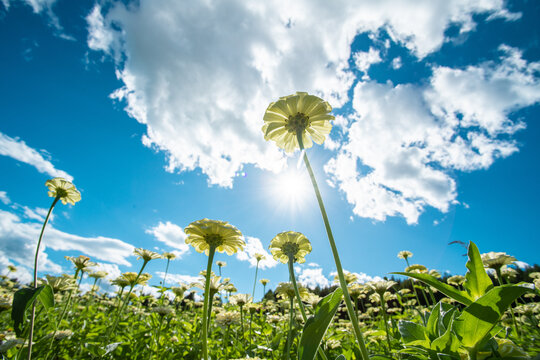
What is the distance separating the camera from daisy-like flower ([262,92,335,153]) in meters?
1.96

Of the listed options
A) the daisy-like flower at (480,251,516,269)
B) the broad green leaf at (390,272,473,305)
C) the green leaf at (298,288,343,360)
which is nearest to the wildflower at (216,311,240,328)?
the green leaf at (298,288,343,360)

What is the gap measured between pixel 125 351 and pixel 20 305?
71.6 inches

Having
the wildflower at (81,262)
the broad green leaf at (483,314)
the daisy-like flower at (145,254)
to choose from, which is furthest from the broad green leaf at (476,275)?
the wildflower at (81,262)

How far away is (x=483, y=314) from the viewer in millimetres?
927

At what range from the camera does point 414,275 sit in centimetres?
111

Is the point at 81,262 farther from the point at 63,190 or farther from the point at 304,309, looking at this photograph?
the point at 304,309

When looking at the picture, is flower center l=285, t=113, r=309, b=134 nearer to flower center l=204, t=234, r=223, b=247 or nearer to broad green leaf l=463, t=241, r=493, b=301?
flower center l=204, t=234, r=223, b=247

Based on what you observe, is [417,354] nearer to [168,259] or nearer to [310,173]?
[310,173]

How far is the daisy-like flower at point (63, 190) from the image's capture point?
2924 mm

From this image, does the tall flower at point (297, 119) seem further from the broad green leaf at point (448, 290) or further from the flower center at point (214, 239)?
the broad green leaf at point (448, 290)

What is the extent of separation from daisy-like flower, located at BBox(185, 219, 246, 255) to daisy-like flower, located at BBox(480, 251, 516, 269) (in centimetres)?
327

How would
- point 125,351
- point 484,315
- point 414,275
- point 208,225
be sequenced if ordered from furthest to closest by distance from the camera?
point 125,351 → point 208,225 → point 414,275 → point 484,315

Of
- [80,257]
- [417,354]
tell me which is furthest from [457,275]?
[80,257]

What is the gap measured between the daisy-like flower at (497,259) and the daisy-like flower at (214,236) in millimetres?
3269
